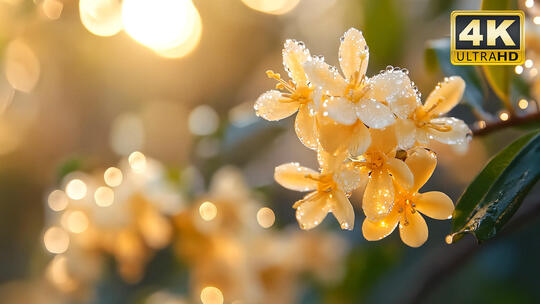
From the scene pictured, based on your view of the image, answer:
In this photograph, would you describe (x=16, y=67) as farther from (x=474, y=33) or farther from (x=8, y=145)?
(x=474, y=33)

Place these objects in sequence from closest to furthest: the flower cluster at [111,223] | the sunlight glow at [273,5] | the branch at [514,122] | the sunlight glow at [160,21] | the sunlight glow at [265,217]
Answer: the branch at [514,122] < the flower cluster at [111,223] < the sunlight glow at [265,217] < the sunlight glow at [160,21] < the sunlight glow at [273,5]

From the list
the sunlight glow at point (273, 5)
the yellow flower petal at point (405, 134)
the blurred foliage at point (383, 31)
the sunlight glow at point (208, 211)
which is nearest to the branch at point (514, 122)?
the yellow flower petal at point (405, 134)

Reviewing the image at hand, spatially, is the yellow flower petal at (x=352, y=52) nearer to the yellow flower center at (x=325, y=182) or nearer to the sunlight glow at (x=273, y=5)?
the yellow flower center at (x=325, y=182)

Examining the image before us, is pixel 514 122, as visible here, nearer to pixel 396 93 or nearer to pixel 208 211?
pixel 396 93

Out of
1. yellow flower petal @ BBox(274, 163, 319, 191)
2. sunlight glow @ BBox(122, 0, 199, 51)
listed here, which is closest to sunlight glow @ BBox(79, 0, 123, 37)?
sunlight glow @ BBox(122, 0, 199, 51)

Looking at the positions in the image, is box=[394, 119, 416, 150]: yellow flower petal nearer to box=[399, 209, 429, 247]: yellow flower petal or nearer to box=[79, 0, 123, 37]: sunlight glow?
box=[399, 209, 429, 247]: yellow flower petal

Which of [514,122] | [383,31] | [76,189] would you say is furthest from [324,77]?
[76,189]
